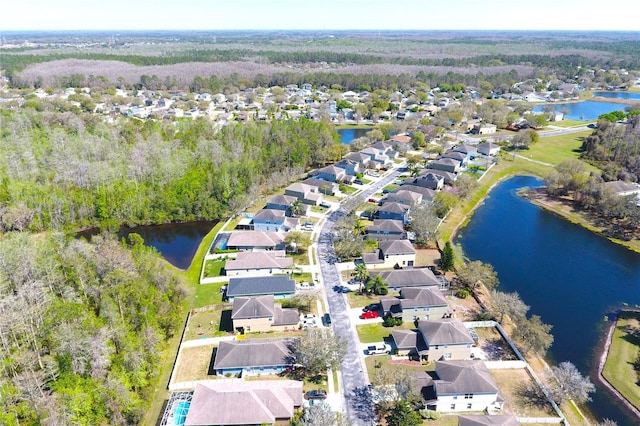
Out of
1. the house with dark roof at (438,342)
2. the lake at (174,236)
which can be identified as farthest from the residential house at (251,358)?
the lake at (174,236)

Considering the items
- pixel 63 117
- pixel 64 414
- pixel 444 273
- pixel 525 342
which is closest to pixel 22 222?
pixel 64 414

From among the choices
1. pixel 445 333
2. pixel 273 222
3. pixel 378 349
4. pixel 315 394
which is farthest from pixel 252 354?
pixel 273 222

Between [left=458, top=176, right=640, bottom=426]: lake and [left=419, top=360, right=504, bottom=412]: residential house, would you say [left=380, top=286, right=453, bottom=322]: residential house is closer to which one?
[left=419, top=360, right=504, bottom=412]: residential house

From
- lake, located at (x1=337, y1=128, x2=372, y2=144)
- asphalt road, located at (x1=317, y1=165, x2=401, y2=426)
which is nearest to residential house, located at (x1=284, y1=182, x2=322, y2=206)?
asphalt road, located at (x1=317, y1=165, x2=401, y2=426)

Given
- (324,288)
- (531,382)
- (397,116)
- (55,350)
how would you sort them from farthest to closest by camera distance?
(397,116)
(324,288)
(531,382)
(55,350)

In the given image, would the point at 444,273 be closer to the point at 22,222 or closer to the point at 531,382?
the point at 531,382

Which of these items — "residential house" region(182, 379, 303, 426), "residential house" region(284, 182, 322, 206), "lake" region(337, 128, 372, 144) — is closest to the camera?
"residential house" region(182, 379, 303, 426)

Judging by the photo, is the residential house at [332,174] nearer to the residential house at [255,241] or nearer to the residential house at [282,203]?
the residential house at [282,203]
